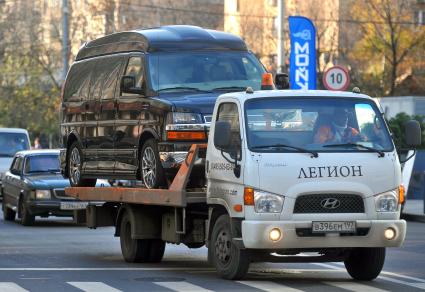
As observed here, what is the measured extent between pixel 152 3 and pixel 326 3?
14.7 metres

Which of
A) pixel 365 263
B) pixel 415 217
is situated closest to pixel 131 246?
pixel 365 263

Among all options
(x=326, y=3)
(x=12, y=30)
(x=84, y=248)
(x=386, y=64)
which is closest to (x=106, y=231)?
(x=84, y=248)

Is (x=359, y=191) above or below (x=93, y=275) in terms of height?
above

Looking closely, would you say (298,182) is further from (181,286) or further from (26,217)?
(26,217)

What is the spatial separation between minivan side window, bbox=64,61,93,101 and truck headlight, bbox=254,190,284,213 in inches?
212

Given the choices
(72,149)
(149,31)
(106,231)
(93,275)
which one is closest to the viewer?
(93,275)

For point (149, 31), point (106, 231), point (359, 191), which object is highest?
point (149, 31)

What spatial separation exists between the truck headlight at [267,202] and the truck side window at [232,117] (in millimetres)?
607

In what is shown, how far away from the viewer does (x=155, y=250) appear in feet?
58.1

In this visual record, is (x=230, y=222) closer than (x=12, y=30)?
Yes

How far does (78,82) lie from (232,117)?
16.8 ft

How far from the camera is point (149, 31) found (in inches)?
688

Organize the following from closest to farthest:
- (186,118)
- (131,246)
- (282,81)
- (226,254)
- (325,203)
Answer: (325,203), (226,254), (186,118), (131,246), (282,81)

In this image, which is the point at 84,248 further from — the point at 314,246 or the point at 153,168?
the point at 314,246
